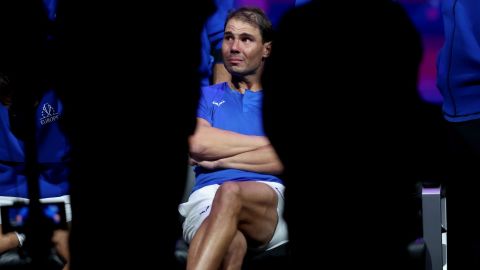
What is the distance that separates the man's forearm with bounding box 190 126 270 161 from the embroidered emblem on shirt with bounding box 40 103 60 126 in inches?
24.6

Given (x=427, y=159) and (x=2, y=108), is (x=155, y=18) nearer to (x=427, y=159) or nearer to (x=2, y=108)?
(x=2, y=108)

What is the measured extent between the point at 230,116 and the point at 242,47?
0.30 metres

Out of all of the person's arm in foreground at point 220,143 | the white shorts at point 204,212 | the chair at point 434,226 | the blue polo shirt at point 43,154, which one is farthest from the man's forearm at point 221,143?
the chair at point 434,226

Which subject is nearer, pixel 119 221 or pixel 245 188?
pixel 245 188

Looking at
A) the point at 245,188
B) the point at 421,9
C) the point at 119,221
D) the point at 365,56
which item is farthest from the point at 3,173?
the point at 421,9

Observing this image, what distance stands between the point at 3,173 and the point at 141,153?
0.61m

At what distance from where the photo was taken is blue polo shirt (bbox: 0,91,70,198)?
375 centimetres

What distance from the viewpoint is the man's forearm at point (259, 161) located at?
142 inches

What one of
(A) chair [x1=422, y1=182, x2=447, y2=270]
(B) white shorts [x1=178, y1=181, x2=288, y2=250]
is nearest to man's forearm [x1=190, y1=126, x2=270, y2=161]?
(B) white shorts [x1=178, y1=181, x2=288, y2=250]

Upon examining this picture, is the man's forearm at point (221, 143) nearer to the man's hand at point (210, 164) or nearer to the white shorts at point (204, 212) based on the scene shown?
the man's hand at point (210, 164)

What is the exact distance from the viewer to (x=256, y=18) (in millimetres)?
3711

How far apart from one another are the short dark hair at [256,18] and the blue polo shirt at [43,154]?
864mm

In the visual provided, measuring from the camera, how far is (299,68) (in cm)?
378

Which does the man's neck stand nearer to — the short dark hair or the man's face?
the man's face
